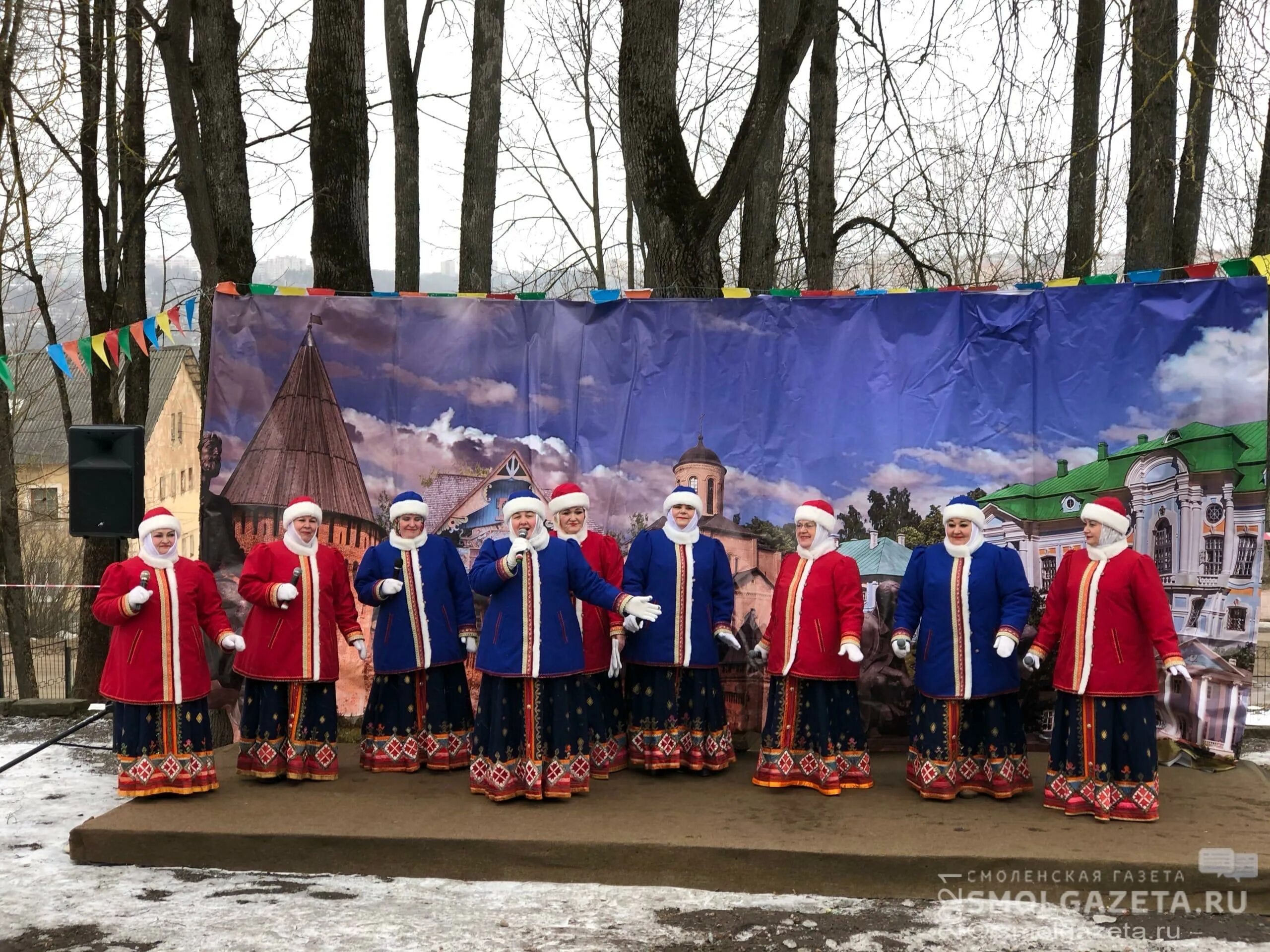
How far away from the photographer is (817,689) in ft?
20.0

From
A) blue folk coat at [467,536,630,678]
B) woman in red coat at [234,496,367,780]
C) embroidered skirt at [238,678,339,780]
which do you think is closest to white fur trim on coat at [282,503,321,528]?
woman in red coat at [234,496,367,780]

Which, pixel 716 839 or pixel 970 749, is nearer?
pixel 716 839

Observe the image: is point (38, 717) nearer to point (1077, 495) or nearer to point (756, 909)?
point (756, 909)

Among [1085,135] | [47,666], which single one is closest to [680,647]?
[1085,135]

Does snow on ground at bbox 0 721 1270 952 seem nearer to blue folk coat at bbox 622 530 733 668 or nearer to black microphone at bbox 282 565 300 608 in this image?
black microphone at bbox 282 565 300 608

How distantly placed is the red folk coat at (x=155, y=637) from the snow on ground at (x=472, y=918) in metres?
0.89

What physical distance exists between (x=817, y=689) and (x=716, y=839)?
1171 millimetres

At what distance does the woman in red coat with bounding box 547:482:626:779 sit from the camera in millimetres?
6328

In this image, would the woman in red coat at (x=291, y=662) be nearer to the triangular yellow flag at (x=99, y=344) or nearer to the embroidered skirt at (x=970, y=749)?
the triangular yellow flag at (x=99, y=344)

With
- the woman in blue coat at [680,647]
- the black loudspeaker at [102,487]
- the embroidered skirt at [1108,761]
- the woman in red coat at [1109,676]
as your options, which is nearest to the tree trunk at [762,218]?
the woman in blue coat at [680,647]

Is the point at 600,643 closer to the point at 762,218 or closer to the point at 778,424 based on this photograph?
the point at 778,424

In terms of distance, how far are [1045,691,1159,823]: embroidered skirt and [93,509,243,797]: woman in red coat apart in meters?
4.11

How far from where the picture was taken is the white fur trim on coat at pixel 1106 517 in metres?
5.78

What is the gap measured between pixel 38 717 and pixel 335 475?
3.65 meters
